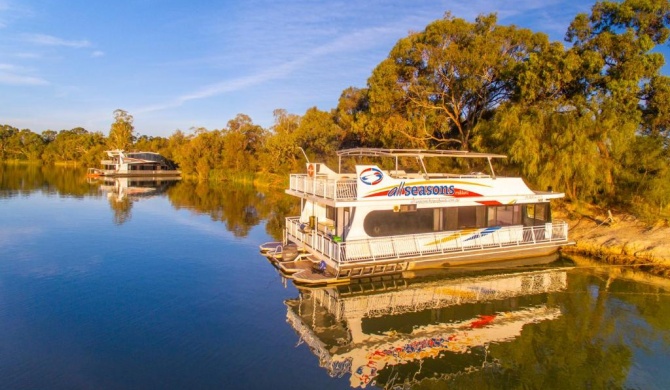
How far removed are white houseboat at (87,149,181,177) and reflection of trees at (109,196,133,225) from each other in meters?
38.4

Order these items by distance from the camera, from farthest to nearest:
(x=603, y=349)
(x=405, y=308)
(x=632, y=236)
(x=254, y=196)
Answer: (x=254, y=196) < (x=632, y=236) < (x=405, y=308) < (x=603, y=349)

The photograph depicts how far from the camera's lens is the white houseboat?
8062 centimetres

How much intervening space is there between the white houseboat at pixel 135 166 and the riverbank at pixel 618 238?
73.9 m

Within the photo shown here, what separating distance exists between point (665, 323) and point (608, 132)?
12.1 metres

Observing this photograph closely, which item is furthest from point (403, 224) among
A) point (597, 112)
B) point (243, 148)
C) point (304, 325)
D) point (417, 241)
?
point (243, 148)

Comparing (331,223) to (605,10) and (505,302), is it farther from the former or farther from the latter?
(605,10)

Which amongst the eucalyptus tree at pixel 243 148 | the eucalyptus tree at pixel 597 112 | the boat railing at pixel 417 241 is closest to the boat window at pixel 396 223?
the boat railing at pixel 417 241

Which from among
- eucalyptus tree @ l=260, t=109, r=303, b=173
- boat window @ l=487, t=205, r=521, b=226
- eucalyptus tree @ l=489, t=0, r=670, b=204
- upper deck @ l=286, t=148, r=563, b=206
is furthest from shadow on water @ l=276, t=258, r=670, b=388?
eucalyptus tree @ l=260, t=109, r=303, b=173

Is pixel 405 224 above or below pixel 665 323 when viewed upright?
above

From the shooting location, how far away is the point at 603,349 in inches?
463

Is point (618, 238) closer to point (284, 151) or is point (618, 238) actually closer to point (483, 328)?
point (483, 328)

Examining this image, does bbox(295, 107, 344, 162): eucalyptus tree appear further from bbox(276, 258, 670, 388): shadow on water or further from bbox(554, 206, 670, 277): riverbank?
bbox(276, 258, 670, 388): shadow on water

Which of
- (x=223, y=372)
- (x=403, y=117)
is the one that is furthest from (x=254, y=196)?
(x=223, y=372)

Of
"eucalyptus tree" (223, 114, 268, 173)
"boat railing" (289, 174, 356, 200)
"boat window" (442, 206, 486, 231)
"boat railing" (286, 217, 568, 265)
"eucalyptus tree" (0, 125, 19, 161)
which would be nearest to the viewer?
"boat railing" (286, 217, 568, 265)
